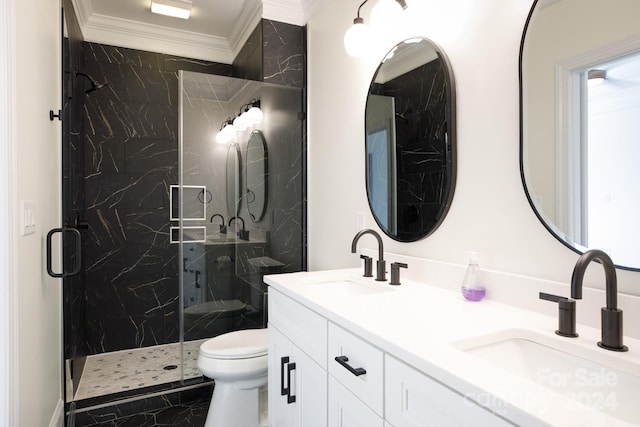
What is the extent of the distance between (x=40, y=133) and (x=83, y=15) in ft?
5.94

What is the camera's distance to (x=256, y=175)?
95.0 inches

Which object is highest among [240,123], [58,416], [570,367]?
[240,123]

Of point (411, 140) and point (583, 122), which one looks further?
point (411, 140)

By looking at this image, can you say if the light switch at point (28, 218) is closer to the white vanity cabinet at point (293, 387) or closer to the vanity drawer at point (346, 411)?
the white vanity cabinet at point (293, 387)

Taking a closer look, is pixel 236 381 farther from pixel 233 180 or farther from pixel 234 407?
pixel 233 180

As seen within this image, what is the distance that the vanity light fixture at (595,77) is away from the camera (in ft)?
3.21

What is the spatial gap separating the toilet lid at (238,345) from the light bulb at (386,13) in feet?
5.58

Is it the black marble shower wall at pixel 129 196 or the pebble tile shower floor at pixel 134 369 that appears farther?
the black marble shower wall at pixel 129 196

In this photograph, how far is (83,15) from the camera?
9.45ft

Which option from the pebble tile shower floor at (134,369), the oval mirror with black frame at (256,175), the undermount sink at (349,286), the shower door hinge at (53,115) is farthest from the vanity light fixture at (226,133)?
the pebble tile shower floor at (134,369)

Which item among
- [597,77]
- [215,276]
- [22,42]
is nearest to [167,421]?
[215,276]

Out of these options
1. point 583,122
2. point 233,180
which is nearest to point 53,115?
→ point 233,180

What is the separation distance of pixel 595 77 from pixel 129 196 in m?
3.26

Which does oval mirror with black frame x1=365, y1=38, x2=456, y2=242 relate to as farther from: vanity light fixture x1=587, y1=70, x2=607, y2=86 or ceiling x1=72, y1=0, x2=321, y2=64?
ceiling x1=72, y1=0, x2=321, y2=64
